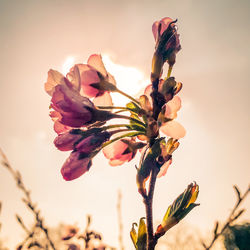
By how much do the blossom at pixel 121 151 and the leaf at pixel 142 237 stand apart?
25 cm

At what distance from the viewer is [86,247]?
187 centimetres

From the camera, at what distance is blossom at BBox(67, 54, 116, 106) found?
98 centimetres

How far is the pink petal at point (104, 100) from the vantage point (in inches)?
40.6

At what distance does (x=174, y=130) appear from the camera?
99cm

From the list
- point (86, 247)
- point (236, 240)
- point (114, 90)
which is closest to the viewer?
point (114, 90)

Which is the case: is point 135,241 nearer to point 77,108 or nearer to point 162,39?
point 77,108

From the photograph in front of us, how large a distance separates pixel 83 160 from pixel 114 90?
348 millimetres

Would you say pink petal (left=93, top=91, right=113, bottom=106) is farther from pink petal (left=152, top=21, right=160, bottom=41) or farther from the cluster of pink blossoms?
pink petal (left=152, top=21, right=160, bottom=41)

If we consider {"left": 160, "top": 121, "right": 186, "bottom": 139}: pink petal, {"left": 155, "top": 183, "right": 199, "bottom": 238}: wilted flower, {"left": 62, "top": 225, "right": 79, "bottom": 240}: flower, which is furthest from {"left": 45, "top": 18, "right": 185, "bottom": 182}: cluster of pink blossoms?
{"left": 62, "top": 225, "right": 79, "bottom": 240}: flower

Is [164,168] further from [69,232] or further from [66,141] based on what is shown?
[69,232]

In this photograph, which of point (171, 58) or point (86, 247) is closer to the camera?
point (171, 58)

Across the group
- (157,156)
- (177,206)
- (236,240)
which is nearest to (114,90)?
(157,156)

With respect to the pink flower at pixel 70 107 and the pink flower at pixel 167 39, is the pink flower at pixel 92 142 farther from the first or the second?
the pink flower at pixel 167 39

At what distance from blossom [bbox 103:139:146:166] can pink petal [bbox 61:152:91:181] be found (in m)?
0.14
